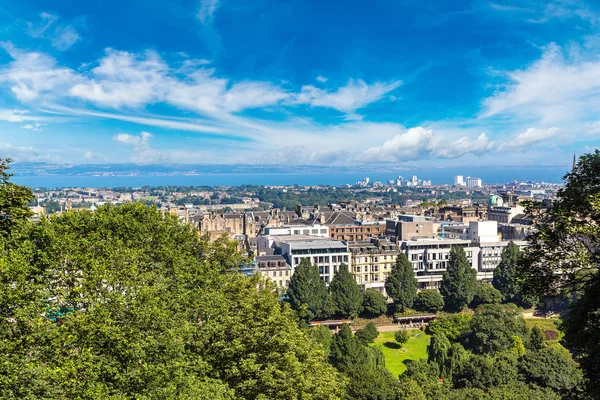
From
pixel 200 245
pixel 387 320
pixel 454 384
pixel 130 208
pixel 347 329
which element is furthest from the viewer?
pixel 387 320

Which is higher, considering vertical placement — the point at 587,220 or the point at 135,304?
the point at 587,220

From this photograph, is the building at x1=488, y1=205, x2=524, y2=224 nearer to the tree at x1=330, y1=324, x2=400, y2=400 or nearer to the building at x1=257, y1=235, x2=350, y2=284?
the building at x1=257, y1=235, x2=350, y2=284

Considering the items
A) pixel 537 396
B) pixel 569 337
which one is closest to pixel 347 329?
pixel 537 396

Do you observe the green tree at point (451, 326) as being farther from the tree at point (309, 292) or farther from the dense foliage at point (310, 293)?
the tree at point (309, 292)

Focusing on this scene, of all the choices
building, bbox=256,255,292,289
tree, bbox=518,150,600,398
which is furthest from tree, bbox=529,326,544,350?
tree, bbox=518,150,600,398

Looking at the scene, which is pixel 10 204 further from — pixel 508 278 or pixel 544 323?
pixel 508 278

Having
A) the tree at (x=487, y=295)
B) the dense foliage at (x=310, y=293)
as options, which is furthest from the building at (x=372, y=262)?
the dense foliage at (x=310, y=293)

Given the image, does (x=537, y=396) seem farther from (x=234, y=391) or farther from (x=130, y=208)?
(x=130, y=208)
